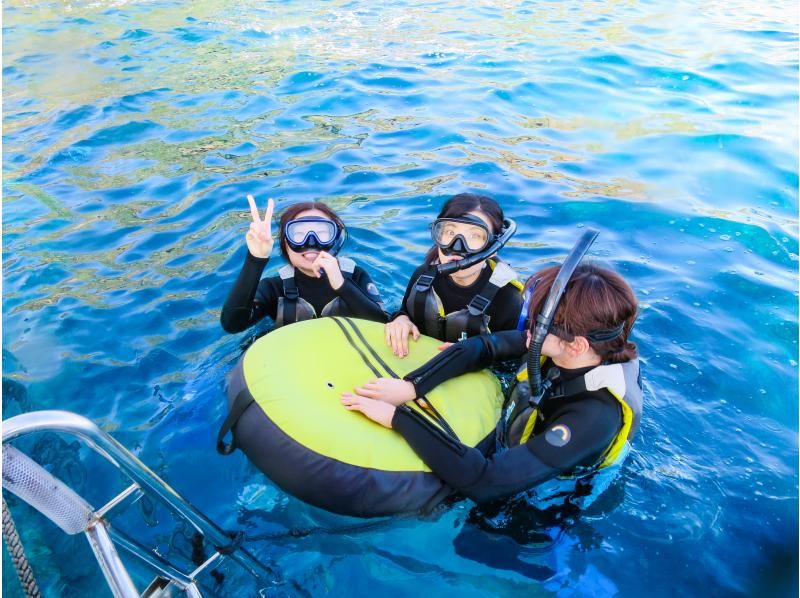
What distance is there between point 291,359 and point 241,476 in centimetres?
63

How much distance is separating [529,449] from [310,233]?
5.42ft

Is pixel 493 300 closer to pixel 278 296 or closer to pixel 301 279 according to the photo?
pixel 301 279

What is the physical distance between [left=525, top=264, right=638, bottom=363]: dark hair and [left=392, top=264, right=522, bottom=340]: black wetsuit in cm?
103

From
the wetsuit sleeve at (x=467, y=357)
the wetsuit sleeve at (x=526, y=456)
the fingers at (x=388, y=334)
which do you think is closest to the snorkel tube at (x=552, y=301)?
the wetsuit sleeve at (x=526, y=456)

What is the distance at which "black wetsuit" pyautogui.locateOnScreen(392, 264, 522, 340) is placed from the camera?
3469 millimetres

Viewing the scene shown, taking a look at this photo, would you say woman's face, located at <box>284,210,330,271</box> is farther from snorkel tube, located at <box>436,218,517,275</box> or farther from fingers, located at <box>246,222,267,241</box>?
snorkel tube, located at <box>436,218,517,275</box>

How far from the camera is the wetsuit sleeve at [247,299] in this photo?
3287 mm

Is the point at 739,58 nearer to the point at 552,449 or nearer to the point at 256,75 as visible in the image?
the point at 256,75

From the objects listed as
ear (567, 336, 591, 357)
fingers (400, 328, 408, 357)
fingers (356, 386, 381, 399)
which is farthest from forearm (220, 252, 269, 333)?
ear (567, 336, 591, 357)

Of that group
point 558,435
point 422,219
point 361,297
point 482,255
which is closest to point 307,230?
point 361,297

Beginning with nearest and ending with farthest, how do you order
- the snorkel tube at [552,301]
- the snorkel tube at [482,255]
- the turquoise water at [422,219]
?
the snorkel tube at [552,301] → the turquoise water at [422,219] → the snorkel tube at [482,255]

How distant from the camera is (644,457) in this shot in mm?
3117

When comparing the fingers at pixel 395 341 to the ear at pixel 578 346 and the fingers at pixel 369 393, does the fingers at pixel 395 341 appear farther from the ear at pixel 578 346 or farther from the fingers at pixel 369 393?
the ear at pixel 578 346

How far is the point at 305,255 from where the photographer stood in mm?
3453
